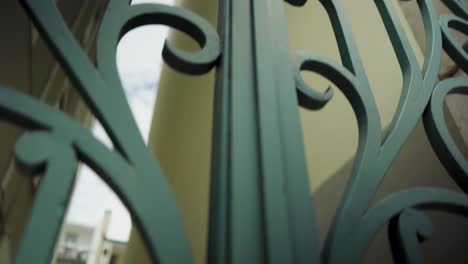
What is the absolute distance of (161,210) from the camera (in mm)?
269

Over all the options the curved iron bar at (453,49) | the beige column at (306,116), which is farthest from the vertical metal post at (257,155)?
the beige column at (306,116)

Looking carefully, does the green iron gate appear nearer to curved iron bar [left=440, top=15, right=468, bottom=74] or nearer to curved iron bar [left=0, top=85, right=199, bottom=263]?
curved iron bar [left=0, top=85, right=199, bottom=263]

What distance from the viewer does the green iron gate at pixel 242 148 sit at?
0.84 ft

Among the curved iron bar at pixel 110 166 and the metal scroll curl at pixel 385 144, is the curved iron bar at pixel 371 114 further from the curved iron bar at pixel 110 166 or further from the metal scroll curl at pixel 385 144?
the curved iron bar at pixel 110 166

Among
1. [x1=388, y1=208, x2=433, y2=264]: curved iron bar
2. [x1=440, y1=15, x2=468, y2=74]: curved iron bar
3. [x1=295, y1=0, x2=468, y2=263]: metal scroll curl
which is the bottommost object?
[x1=388, y1=208, x2=433, y2=264]: curved iron bar

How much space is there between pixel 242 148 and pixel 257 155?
2 centimetres

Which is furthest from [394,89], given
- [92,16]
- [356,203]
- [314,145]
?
[92,16]

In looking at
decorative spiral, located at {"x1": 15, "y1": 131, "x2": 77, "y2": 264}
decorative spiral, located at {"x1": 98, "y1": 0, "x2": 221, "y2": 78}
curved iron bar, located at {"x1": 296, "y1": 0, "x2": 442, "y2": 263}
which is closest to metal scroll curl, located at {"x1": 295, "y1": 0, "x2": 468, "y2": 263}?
curved iron bar, located at {"x1": 296, "y1": 0, "x2": 442, "y2": 263}

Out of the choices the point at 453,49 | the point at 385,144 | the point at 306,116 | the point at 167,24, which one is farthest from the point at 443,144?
the point at 306,116

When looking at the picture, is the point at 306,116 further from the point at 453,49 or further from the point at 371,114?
the point at 371,114

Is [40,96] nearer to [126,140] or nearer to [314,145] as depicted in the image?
[314,145]

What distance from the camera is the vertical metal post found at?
11.3 inches

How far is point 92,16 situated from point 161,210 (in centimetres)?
164

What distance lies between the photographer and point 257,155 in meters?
0.33
